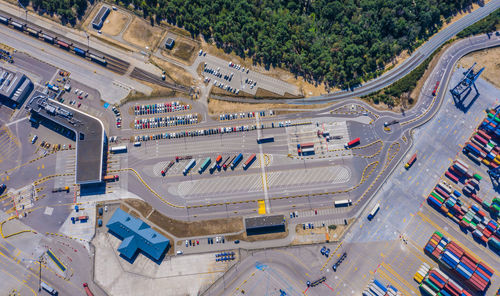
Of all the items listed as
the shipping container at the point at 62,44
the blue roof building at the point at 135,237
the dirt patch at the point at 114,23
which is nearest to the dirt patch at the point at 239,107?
the blue roof building at the point at 135,237

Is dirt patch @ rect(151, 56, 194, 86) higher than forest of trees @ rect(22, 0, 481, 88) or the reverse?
the reverse

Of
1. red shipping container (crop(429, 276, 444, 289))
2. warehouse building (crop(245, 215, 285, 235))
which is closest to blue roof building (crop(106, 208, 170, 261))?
warehouse building (crop(245, 215, 285, 235))

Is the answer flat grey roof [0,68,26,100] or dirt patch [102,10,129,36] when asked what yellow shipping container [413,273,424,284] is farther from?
flat grey roof [0,68,26,100]

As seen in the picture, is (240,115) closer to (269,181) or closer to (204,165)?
(204,165)

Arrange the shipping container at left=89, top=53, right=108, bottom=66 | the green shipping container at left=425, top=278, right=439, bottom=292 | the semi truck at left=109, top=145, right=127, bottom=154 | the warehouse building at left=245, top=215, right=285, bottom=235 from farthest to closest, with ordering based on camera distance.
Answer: the shipping container at left=89, top=53, right=108, bottom=66 < the semi truck at left=109, top=145, right=127, bottom=154 < the warehouse building at left=245, top=215, right=285, bottom=235 < the green shipping container at left=425, top=278, right=439, bottom=292

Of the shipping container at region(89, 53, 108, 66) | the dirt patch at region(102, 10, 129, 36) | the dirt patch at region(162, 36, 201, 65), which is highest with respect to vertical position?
the dirt patch at region(162, 36, 201, 65)

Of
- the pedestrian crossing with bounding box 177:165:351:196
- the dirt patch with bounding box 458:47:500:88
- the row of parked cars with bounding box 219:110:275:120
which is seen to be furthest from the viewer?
the dirt patch with bounding box 458:47:500:88

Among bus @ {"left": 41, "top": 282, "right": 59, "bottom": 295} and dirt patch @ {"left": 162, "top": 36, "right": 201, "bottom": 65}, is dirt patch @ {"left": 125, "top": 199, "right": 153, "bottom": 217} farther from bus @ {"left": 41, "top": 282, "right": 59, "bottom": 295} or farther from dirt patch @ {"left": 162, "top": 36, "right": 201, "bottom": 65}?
dirt patch @ {"left": 162, "top": 36, "right": 201, "bottom": 65}

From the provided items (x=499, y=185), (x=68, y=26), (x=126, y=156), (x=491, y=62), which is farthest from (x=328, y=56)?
(x=68, y=26)

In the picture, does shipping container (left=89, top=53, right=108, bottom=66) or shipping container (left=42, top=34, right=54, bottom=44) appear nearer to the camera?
shipping container (left=89, top=53, right=108, bottom=66)

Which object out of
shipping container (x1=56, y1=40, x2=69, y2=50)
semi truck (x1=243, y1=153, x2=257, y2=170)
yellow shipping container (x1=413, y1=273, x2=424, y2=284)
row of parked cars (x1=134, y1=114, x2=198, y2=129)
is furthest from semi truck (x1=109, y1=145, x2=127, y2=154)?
yellow shipping container (x1=413, y1=273, x2=424, y2=284)
